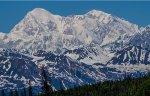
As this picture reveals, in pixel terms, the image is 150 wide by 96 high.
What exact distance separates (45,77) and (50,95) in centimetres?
331

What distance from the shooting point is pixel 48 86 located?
10369 cm

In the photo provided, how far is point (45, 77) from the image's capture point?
10288 centimetres

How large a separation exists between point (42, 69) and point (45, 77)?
3.11m

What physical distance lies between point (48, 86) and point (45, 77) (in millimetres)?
1907

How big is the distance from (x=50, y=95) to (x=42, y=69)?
544cm

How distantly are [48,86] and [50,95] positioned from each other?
190 centimetres

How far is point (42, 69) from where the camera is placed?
100 meters

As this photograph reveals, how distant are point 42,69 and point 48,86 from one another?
480 centimetres

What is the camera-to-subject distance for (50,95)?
10262cm
